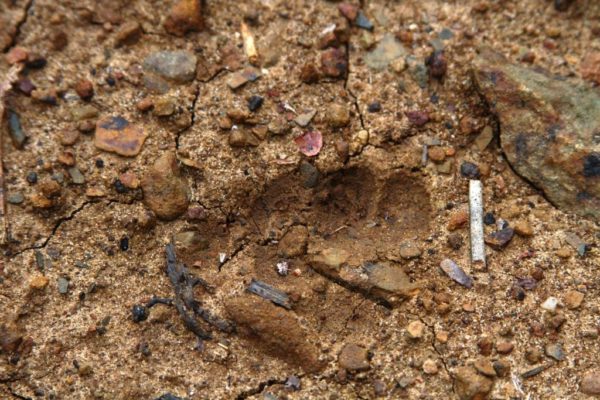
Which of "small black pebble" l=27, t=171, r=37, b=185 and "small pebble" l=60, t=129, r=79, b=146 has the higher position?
"small pebble" l=60, t=129, r=79, b=146

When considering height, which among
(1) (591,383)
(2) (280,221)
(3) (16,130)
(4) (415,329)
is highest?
(3) (16,130)

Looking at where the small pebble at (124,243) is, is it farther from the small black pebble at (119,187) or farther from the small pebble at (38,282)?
the small pebble at (38,282)

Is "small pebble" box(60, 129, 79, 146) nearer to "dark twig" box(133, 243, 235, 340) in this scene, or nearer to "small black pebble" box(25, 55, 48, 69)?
"small black pebble" box(25, 55, 48, 69)

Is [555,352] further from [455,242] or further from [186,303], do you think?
[186,303]

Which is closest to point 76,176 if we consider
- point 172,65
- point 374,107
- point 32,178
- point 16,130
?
point 32,178

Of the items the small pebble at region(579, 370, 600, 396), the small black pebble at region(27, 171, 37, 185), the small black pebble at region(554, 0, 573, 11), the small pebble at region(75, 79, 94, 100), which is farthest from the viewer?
the small black pebble at region(554, 0, 573, 11)

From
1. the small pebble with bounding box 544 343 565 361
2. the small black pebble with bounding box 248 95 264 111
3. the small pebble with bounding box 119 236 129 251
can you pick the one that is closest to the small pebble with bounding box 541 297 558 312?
the small pebble with bounding box 544 343 565 361

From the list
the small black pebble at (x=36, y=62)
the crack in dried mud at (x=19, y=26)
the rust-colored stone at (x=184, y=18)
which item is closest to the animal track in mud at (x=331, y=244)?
the rust-colored stone at (x=184, y=18)
